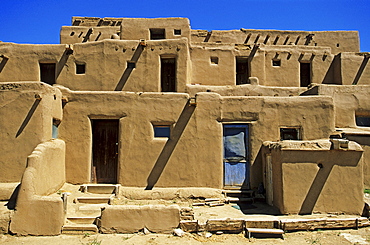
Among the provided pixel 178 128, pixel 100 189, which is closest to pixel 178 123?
pixel 178 128

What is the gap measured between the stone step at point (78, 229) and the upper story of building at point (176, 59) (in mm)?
6916

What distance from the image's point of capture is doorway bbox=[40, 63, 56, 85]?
14.6 meters

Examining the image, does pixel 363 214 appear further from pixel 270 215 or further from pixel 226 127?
pixel 226 127

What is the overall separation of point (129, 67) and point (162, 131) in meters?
4.13

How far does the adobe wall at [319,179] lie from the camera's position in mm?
8930

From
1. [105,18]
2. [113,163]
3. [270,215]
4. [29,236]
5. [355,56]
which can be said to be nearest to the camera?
[29,236]

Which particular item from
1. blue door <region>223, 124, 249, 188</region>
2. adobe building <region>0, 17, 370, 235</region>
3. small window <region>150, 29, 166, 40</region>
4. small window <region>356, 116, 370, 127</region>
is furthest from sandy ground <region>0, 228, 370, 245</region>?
small window <region>150, 29, 166, 40</region>

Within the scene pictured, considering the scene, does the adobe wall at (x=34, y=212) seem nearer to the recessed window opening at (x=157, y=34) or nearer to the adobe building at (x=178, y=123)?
the adobe building at (x=178, y=123)

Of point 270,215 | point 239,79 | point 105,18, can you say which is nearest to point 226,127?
point 270,215

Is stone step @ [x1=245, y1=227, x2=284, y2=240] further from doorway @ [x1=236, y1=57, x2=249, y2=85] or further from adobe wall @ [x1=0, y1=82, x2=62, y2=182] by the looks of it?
doorway @ [x1=236, y1=57, x2=249, y2=85]

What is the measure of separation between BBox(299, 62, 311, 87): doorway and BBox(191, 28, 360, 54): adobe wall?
7.69 ft

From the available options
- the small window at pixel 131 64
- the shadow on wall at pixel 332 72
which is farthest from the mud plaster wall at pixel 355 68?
the small window at pixel 131 64

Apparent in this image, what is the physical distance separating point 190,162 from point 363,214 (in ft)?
17.4

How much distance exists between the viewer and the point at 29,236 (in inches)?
316
